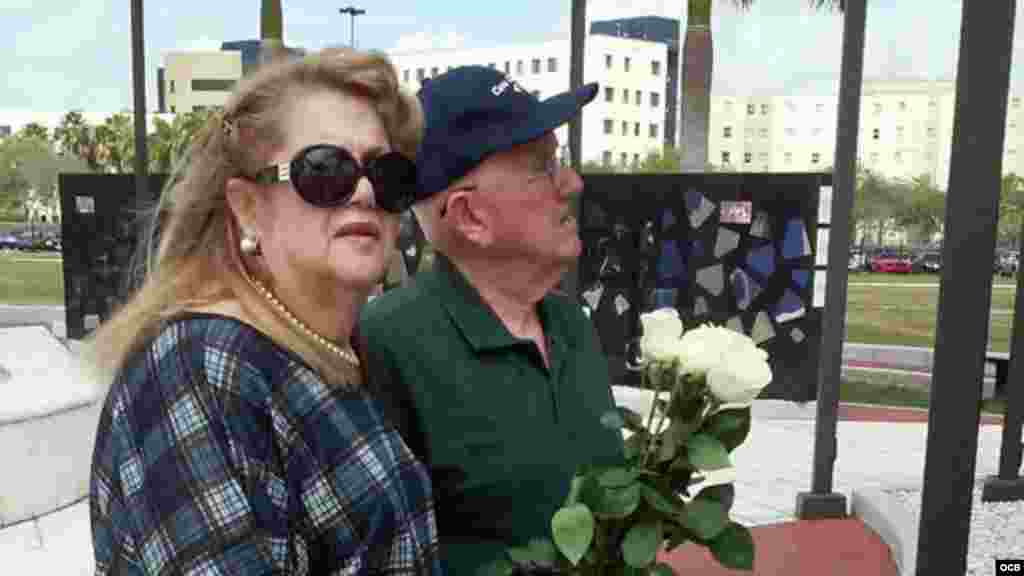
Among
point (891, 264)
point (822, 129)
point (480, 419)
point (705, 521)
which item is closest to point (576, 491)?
point (705, 521)

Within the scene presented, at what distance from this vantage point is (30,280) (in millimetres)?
31469

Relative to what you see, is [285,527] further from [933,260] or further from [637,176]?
[933,260]

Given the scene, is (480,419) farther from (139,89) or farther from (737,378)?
(139,89)

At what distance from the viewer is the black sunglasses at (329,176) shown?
4.04 feet

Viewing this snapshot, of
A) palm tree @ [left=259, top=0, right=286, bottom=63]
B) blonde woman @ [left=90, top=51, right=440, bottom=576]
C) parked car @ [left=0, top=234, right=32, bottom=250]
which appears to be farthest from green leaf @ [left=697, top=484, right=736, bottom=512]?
parked car @ [left=0, top=234, right=32, bottom=250]

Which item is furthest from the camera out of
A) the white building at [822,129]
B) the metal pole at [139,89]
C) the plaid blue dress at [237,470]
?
the white building at [822,129]

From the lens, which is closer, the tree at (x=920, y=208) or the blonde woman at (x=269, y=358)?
the blonde woman at (x=269, y=358)

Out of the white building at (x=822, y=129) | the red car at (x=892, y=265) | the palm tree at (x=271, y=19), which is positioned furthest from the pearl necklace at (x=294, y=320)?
the white building at (x=822, y=129)

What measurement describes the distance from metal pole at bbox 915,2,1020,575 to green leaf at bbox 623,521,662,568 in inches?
34.0

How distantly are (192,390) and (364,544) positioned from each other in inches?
10.0

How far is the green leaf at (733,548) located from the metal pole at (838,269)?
418 cm

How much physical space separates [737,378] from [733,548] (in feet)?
0.73

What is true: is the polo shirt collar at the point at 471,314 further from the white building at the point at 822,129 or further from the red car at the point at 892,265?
the white building at the point at 822,129

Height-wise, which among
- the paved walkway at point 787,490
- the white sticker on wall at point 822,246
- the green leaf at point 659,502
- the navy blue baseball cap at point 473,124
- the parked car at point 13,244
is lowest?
the parked car at point 13,244
